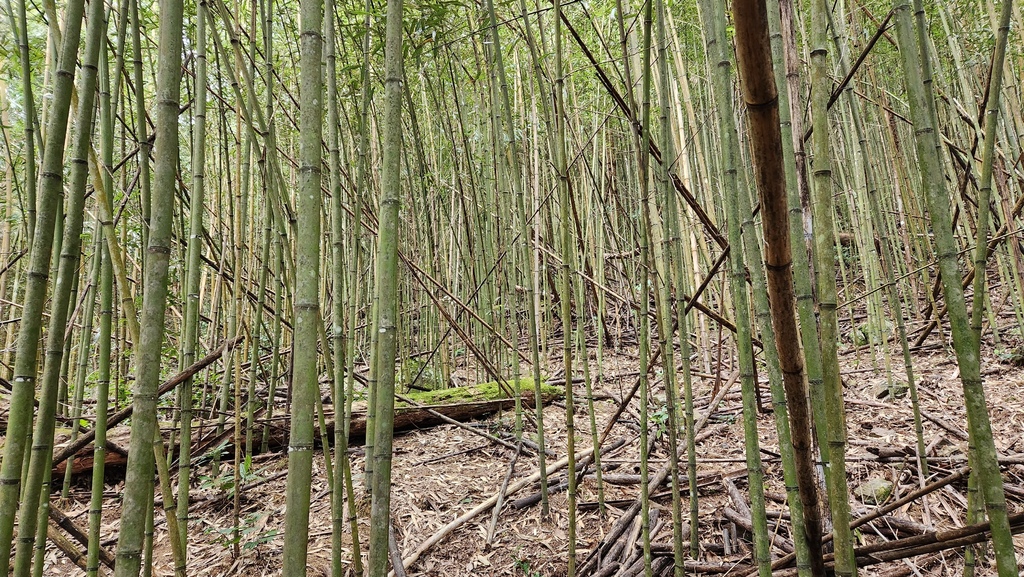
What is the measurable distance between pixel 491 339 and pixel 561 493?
4.13 feet

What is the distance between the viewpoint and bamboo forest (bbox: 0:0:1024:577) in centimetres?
64

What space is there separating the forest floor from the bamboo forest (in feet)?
0.04

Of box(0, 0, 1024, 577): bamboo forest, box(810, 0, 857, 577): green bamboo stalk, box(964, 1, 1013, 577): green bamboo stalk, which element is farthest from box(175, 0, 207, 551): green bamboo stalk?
box(964, 1, 1013, 577): green bamboo stalk

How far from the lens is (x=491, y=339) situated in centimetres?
290

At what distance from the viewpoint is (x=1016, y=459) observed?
4.62 ft

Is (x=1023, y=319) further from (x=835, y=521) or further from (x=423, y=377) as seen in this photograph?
(x=423, y=377)

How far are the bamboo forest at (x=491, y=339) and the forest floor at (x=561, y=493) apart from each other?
0.04 feet

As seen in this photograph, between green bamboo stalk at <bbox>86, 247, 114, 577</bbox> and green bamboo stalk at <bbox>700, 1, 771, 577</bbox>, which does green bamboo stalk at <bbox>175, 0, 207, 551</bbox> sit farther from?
green bamboo stalk at <bbox>700, 1, 771, 577</bbox>

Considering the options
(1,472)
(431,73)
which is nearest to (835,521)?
(1,472)

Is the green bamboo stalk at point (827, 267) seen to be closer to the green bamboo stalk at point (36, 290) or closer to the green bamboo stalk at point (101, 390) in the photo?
the green bamboo stalk at point (36, 290)

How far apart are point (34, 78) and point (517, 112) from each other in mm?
2011

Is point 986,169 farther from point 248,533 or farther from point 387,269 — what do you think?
point 248,533

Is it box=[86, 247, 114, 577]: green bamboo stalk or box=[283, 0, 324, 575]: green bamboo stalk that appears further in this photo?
box=[86, 247, 114, 577]: green bamboo stalk

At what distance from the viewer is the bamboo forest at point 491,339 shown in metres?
0.64
